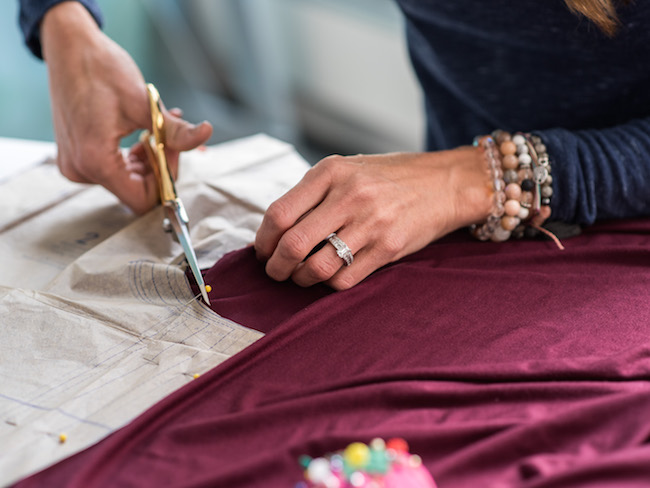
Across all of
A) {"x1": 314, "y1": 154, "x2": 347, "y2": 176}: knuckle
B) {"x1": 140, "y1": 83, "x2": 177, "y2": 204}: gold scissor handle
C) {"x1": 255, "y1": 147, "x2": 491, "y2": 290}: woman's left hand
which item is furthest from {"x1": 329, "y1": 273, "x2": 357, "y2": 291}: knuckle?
{"x1": 140, "y1": 83, "x2": 177, "y2": 204}: gold scissor handle

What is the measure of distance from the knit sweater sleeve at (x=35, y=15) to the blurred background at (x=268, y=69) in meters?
1.16

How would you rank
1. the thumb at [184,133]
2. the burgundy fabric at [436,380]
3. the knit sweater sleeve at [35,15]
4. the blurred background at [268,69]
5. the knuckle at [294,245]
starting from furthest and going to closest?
1. the blurred background at [268,69]
2. the knit sweater sleeve at [35,15]
3. the thumb at [184,133]
4. the knuckle at [294,245]
5. the burgundy fabric at [436,380]

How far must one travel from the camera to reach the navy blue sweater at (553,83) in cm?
68

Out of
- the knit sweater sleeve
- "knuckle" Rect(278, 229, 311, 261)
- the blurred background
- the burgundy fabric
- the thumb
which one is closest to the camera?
the burgundy fabric

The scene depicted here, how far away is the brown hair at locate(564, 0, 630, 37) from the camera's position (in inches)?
25.2

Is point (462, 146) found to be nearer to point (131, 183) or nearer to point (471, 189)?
point (471, 189)

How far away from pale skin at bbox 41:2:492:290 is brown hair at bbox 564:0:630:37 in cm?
18

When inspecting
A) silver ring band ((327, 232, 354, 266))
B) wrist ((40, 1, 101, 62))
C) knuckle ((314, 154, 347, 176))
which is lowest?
silver ring band ((327, 232, 354, 266))

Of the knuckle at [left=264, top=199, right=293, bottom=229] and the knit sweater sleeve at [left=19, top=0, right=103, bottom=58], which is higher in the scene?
the knit sweater sleeve at [left=19, top=0, right=103, bottom=58]

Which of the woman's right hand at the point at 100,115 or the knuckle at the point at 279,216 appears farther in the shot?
the woman's right hand at the point at 100,115

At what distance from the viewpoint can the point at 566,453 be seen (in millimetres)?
431

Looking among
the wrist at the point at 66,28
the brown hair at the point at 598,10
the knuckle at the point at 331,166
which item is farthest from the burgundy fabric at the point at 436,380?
the wrist at the point at 66,28

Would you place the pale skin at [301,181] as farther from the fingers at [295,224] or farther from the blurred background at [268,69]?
the blurred background at [268,69]

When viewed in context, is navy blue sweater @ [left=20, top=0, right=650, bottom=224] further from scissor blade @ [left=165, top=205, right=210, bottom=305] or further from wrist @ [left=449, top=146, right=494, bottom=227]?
scissor blade @ [left=165, top=205, right=210, bottom=305]
